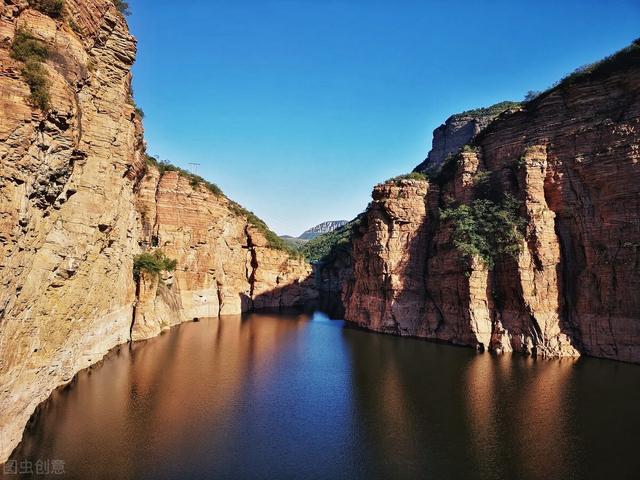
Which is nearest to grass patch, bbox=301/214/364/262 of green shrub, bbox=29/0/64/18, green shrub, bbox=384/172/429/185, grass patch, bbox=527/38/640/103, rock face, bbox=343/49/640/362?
green shrub, bbox=384/172/429/185

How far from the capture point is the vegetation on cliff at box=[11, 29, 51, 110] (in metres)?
13.7

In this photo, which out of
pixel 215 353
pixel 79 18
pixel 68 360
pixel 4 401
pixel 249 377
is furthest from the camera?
pixel 215 353

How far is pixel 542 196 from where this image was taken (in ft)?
106

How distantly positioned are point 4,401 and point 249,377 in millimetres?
12866

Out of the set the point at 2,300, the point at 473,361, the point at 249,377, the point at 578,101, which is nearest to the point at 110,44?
the point at 2,300

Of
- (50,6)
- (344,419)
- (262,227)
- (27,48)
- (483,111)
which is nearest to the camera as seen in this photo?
(27,48)

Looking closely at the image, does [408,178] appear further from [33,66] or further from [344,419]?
[33,66]

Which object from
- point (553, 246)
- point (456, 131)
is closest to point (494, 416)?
point (553, 246)

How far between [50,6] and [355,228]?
34813mm

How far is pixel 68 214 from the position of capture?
758 inches

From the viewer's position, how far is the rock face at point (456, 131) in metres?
89.4

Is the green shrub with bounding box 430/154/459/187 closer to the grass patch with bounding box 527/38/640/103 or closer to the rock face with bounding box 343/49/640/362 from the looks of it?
the rock face with bounding box 343/49/640/362

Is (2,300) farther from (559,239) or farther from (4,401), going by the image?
(559,239)

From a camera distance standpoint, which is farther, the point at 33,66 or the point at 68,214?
the point at 68,214
